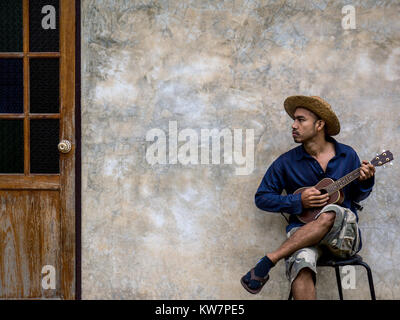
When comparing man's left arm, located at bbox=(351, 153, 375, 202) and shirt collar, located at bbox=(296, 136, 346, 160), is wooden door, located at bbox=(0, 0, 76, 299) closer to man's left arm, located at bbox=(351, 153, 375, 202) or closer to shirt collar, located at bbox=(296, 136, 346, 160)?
shirt collar, located at bbox=(296, 136, 346, 160)

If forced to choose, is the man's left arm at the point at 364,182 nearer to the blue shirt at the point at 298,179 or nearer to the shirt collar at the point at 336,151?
the blue shirt at the point at 298,179

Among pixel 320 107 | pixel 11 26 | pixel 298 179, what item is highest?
pixel 11 26

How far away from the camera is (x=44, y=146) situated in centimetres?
414

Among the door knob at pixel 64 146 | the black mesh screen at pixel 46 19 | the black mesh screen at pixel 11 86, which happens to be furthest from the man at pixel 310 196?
the black mesh screen at pixel 11 86

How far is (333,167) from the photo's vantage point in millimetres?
3619

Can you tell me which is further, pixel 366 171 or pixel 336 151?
pixel 336 151

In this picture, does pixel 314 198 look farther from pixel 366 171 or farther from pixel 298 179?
pixel 366 171

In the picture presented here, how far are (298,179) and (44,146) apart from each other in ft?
6.23

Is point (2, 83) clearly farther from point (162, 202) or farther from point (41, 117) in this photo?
point (162, 202)

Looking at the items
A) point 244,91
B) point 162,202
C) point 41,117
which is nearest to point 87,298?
point 162,202

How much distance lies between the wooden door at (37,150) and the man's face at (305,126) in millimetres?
1664

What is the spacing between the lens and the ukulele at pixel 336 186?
3.49 m

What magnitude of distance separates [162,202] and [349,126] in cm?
150

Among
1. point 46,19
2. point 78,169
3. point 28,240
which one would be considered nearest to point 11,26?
point 46,19
